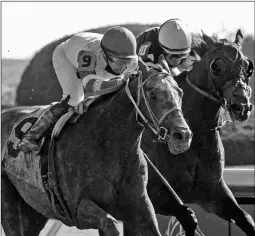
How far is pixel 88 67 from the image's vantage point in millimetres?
5734

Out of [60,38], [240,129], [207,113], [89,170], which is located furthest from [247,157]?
[89,170]

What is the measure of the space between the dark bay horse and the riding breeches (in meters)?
0.65

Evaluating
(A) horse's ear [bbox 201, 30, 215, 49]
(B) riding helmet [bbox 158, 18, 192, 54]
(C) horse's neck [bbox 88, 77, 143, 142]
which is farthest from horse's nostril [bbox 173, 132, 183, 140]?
(A) horse's ear [bbox 201, 30, 215, 49]

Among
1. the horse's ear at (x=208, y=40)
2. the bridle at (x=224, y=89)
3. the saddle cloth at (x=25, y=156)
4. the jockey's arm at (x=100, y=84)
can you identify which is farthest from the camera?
the horse's ear at (x=208, y=40)

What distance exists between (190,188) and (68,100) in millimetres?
1125

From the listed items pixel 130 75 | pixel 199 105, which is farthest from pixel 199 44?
pixel 130 75

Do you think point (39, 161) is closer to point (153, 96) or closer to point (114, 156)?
point (114, 156)

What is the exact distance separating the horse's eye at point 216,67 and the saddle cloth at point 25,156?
117 cm

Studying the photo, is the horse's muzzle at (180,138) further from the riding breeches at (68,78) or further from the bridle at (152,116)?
the riding breeches at (68,78)

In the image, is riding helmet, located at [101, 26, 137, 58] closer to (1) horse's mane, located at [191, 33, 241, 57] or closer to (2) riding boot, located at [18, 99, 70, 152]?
(2) riding boot, located at [18, 99, 70, 152]

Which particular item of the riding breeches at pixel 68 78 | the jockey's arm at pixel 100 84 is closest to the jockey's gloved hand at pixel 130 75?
the jockey's arm at pixel 100 84

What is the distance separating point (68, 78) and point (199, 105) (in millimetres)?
988

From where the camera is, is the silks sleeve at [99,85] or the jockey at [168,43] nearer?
the silks sleeve at [99,85]

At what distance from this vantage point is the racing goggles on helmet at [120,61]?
18.3ft
